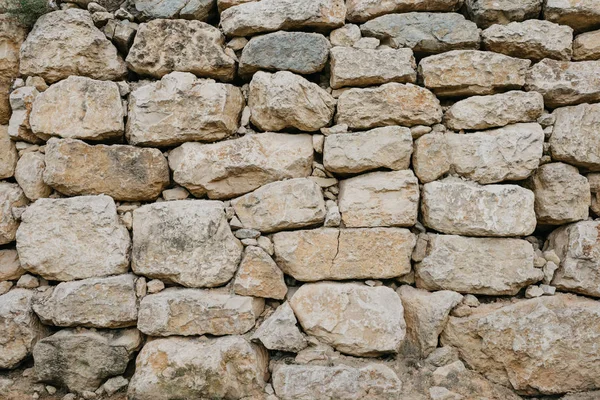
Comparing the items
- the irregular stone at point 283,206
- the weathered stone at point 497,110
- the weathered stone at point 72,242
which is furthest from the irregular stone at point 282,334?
the weathered stone at point 497,110

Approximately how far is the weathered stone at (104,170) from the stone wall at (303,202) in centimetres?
1

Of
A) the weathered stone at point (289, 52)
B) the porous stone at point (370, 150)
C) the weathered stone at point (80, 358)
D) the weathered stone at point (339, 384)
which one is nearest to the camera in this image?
the weathered stone at point (339, 384)

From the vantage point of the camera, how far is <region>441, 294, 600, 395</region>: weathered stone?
233 cm

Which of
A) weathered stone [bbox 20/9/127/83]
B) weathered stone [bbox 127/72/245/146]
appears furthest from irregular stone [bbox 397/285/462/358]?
weathered stone [bbox 20/9/127/83]

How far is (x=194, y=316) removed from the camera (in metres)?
2.36

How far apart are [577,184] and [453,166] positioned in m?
0.78

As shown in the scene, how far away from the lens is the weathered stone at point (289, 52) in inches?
102

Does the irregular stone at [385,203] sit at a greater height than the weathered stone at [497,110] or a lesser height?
lesser

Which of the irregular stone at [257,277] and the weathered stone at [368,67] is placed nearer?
the irregular stone at [257,277]

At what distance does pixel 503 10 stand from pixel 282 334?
2.57 m

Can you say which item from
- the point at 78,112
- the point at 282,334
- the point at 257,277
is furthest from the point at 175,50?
the point at 282,334

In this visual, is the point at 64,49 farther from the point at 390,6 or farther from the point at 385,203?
the point at 385,203

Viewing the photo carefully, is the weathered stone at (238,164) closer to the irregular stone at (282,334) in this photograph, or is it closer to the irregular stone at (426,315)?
the irregular stone at (282,334)

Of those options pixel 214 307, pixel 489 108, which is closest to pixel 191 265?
pixel 214 307
